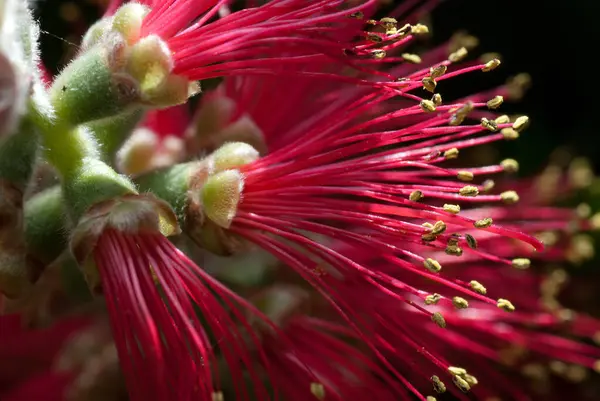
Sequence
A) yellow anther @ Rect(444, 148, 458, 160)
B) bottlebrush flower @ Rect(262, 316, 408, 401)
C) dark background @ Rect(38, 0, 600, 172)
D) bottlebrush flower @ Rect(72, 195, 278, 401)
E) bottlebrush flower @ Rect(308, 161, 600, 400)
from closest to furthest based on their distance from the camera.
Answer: bottlebrush flower @ Rect(72, 195, 278, 401) < yellow anther @ Rect(444, 148, 458, 160) < bottlebrush flower @ Rect(262, 316, 408, 401) < bottlebrush flower @ Rect(308, 161, 600, 400) < dark background @ Rect(38, 0, 600, 172)

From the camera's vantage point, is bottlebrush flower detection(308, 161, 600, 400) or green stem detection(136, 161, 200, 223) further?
bottlebrush flower detection(308, 161, 600, 400)

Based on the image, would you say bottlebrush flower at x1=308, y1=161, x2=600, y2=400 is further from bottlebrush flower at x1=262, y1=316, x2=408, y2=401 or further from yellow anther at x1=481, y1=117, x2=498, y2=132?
yellow anther at x1=481, y1=117, x2=498, y2=132

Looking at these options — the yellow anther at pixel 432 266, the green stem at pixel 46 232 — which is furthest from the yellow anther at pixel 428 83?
the green stem at pixel 46 232

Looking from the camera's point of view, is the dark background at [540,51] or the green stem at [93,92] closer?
the green stem at [93,92]

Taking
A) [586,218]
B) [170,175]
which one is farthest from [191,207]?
[586,218]

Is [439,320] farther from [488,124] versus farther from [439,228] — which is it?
[488,124]

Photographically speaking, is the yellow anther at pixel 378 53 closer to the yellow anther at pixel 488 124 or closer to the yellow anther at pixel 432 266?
the yellow anther at pixel 488 124

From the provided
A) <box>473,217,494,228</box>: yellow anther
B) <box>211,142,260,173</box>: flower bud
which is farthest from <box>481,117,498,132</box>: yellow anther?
<box>211,142,260,173</box>: flower bud
